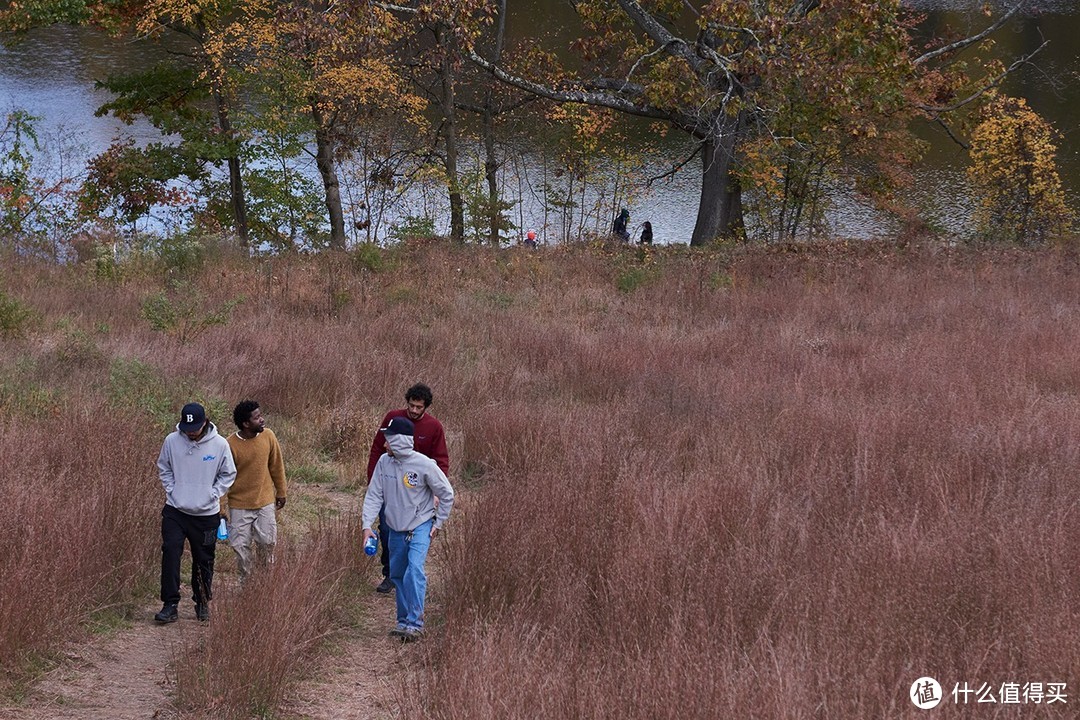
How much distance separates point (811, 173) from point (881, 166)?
174 centimetres

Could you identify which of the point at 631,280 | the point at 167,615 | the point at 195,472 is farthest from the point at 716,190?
the point at 167,615

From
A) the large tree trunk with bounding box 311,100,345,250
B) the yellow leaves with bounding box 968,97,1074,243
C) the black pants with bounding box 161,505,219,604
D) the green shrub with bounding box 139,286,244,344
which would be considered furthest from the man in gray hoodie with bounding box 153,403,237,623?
the yellow leaves with bounding box 968,97,1074,243

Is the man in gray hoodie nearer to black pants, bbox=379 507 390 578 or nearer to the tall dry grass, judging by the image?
the tall dry grass

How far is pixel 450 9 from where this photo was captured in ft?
53.8

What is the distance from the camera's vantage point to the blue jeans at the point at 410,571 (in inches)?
239

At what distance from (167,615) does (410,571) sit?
1.42m

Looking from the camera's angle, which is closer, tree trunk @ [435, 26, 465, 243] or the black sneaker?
the black sneaker

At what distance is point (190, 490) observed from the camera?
6.33 metres

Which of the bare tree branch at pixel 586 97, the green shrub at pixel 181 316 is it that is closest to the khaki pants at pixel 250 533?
the green shrub at pixel 181 316

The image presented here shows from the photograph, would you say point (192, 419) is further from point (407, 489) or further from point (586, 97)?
point (586, 97)

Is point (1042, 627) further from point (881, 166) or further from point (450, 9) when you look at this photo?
point (881, 166)

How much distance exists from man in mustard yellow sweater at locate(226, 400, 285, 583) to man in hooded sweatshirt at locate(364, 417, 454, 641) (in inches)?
30.8

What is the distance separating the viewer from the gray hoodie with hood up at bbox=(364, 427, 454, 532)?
20.3ft

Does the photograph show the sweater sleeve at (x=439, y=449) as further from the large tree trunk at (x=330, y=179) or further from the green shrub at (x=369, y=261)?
the large tree trunk at (x=330, y=179)
